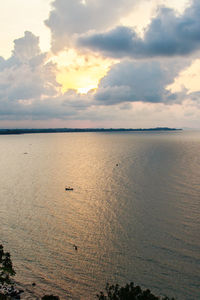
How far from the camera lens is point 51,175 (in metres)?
95.8

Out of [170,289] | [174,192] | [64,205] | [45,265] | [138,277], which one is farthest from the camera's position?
[174,192]

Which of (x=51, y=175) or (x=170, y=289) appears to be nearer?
(x=170, y=289)

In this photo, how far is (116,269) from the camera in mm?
32531

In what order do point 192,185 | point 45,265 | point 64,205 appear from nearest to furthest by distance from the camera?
point 45,265 < point 64,205 < point 192,185

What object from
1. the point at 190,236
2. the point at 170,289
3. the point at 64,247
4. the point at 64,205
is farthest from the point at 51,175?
the point at 170,289

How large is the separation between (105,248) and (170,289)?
39.7ft

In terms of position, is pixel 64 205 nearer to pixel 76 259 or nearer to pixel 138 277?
pixel 76 259

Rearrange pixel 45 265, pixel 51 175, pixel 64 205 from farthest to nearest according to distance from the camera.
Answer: pixel 51 175 < pixel 64 205 < pixel 45 265

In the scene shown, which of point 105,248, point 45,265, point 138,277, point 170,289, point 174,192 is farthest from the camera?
point 174,192

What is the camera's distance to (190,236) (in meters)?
40.3

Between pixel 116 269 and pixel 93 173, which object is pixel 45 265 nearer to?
pixel 116 269

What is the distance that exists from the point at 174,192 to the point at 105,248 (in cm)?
3696

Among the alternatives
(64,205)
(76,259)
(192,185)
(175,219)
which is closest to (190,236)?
(175,219)

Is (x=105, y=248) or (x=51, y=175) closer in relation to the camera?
(x=105, y=248)
